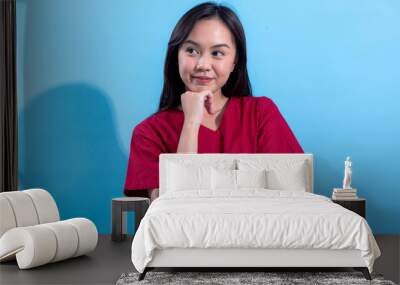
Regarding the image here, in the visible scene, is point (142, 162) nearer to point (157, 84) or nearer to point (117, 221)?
point (117, 221)

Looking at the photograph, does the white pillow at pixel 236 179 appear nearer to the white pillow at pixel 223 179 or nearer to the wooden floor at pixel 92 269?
the white pillow at pixel 223 179

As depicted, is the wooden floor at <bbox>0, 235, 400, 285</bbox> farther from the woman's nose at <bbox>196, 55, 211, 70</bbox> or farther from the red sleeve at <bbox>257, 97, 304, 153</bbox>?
the woman's nose at <bbox>196, 55, 211, 70</bbox>

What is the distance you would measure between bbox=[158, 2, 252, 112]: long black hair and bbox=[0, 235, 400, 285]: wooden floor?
169cm

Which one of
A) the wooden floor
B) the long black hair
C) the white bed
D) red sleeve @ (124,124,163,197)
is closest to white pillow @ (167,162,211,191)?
red sleeve @ (124,124,163,197)

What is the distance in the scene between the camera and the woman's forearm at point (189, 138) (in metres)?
6.66

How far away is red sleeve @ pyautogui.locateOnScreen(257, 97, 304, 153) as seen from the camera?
6703mm

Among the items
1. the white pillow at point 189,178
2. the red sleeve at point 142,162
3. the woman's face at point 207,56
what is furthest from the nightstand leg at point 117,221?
the woman's face at point 207,56

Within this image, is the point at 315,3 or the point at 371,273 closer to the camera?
the point at 371,273

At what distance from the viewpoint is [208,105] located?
671 cm

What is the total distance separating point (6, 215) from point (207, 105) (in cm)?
235

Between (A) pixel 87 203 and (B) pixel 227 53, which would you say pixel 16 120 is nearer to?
(A) pixel 87 203

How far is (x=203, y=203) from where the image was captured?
4926 millimetres

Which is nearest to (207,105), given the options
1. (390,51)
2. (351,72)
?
(351,72)

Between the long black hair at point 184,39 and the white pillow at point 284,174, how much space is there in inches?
30.8
